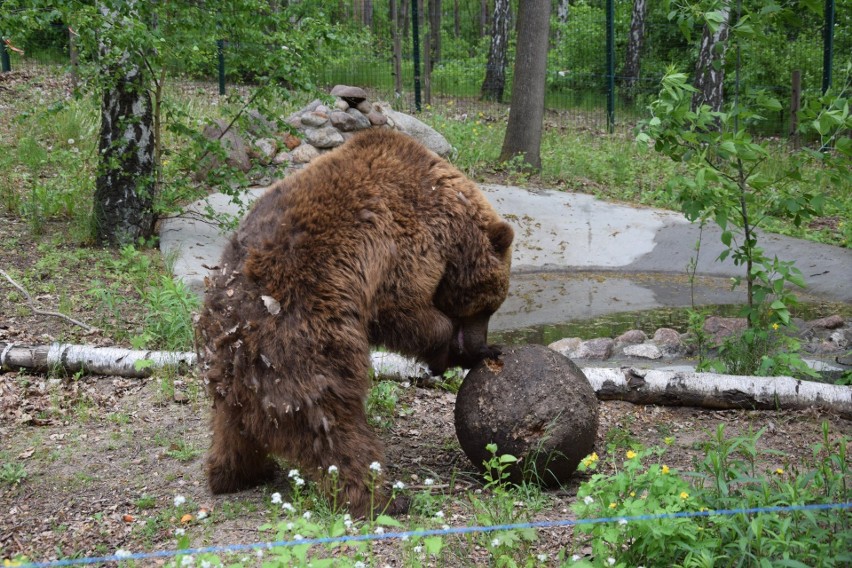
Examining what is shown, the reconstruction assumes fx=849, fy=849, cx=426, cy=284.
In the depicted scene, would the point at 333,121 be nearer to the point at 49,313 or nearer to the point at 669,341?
the point at 49,313

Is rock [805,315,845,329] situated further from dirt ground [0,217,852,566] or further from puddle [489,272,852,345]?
dirt ground [0,217,852,566]

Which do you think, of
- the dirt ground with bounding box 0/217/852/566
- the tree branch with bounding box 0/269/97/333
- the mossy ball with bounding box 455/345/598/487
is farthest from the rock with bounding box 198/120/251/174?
the mossy ball with bounding box 455/345/598/487

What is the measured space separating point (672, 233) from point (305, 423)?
8064mm

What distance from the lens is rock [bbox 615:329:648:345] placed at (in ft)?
26.2

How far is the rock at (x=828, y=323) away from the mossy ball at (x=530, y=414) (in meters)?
4.52

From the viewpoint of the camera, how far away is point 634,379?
19.3ft

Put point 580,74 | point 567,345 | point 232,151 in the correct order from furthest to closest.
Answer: point 580,74, point 232,151, point 567,345

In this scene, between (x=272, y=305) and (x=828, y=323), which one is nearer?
(x=272, y=305)

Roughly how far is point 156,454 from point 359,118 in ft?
28.0

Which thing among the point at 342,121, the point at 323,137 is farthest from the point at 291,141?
the point at 342,121

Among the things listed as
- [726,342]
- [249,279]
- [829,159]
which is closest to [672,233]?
[726,342]

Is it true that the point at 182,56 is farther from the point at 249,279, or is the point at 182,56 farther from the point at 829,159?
the point at 829,159

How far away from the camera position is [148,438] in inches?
209

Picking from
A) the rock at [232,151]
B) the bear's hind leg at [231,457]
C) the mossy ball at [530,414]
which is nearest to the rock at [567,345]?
the mossy ball at [530,414]
